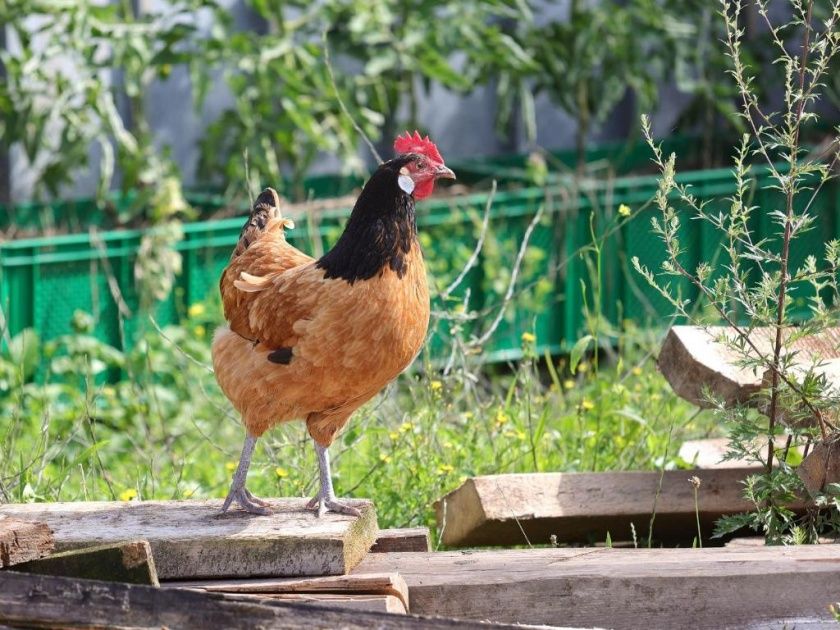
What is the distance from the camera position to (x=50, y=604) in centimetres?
280

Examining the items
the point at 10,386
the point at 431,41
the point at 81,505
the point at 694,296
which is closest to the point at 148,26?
the point at 431,41

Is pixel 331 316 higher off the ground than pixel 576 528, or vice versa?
pixel 331 316

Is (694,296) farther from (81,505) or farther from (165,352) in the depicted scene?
(81,505)

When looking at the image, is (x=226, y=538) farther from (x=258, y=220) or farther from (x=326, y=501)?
(x=258, y=220)

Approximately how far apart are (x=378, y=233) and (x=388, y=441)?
66.5 inches

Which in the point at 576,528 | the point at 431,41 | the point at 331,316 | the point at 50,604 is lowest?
the point at 576,528

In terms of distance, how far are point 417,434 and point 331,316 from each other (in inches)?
60.5

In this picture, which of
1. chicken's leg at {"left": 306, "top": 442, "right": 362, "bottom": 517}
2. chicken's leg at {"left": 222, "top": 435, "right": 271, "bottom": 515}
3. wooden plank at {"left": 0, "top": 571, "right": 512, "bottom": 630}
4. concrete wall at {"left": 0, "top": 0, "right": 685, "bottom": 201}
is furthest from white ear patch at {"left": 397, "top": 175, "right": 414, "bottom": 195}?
concrete wall at {"left": 0, "top": 0, "right": 685, "bottom": 201}

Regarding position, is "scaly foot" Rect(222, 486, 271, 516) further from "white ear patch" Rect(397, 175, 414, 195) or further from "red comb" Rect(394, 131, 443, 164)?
"red comb" Rect(394, 131, 443, 164)

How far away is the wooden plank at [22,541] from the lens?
310 cm

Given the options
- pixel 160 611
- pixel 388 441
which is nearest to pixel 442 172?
pixel 160 611

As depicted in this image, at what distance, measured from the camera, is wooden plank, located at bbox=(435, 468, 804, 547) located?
409 cm

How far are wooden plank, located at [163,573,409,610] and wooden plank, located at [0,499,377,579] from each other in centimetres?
5

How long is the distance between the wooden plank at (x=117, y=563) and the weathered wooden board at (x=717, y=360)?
1.77 m
